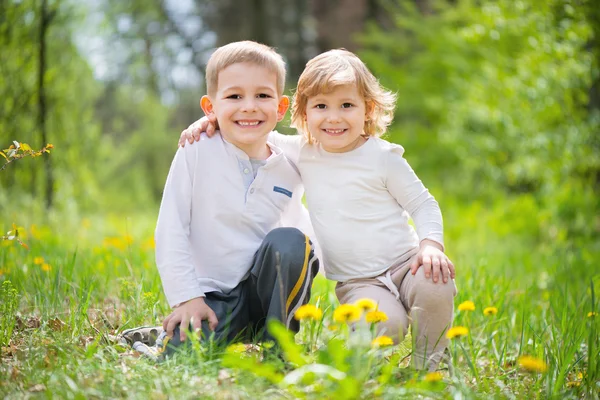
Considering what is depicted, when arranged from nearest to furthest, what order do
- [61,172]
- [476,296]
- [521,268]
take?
[476,296] → [521,268] → [61,172]

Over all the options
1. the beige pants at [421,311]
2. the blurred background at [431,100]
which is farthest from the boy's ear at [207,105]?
the blurred background at [431,100]

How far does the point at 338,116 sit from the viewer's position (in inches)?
93.0

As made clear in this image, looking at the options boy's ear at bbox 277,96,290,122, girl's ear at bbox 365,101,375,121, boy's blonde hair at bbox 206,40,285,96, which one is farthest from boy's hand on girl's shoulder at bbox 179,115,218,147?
girl's ear at bbox 365,101,375,121

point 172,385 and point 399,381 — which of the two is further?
point 399,381

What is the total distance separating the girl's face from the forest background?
1.48ft

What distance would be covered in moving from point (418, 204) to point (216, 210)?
779 mm

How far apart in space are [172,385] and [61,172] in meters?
5.36

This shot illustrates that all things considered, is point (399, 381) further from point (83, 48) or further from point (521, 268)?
point (83, 48)

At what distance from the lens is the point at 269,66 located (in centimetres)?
239

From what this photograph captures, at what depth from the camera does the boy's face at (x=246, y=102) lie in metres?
2.36

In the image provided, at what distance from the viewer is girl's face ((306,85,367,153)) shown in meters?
2.37

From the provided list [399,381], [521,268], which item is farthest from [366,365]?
[521,268]

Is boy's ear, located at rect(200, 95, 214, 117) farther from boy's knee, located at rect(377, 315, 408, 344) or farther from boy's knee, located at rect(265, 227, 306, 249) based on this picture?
boy's knee, located at rect(377, 315, 408, 344)

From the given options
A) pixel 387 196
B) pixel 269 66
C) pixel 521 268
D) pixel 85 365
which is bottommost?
pixel 521 268
